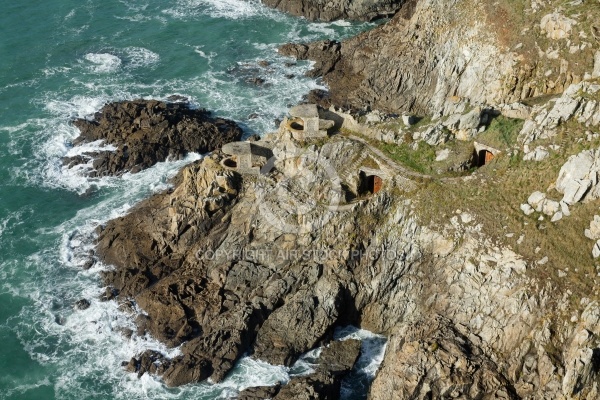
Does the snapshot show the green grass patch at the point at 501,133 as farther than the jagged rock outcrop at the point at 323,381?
Yes

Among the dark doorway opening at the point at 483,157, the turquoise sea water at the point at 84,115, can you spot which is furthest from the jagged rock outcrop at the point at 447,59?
the dark doorway opening at the point at 483,157

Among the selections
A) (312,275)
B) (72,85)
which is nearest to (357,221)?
(312,275)

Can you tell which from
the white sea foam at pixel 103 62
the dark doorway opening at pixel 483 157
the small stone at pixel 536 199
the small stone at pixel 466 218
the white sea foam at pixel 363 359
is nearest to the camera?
the small stone at pixel 536 199

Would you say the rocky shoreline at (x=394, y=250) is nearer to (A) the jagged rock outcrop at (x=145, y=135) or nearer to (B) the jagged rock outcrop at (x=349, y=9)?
(A) the jagged rock outcrop at (x=145, y=135)

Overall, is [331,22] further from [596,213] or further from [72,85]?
[596,213]

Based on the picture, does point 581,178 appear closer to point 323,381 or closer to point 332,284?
point 332,284

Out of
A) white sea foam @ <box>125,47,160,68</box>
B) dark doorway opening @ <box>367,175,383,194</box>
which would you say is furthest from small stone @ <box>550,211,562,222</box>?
white sea foam @ <box>125,47,160,68</box>

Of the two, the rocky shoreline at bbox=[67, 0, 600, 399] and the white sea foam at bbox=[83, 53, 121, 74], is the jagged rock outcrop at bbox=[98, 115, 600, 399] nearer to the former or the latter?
the rocky shoreline at bbox=[67, 0, 600, 399]

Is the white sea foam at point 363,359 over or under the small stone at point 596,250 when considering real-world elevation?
under
